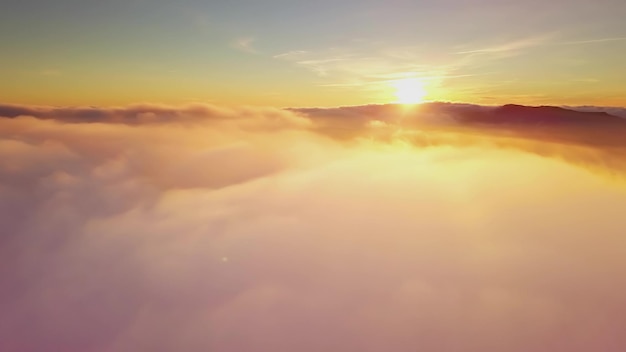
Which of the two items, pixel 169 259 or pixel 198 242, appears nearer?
pixel 169 259

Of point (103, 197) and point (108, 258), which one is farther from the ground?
point (103, 197)

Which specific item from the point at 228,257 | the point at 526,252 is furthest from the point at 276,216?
the point at 526,252

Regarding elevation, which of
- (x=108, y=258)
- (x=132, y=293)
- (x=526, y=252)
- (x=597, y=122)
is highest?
(x=597, y=122)

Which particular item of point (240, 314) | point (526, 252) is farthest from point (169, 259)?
point (526, 252)

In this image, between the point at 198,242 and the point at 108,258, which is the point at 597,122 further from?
the point at 108,258

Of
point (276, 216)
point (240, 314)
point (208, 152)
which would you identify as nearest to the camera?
point (240, 314)

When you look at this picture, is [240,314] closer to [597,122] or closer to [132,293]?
[132,293]

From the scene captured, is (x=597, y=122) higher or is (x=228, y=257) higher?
(x=597, y=122)

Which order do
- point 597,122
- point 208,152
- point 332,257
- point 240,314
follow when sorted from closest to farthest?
point 240,314, point 332,257, point 597,122, point 208,152

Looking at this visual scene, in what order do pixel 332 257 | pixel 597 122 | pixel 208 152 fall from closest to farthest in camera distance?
1. pixel 332 257
2. pixel 597 122
3. pixel 208 152
